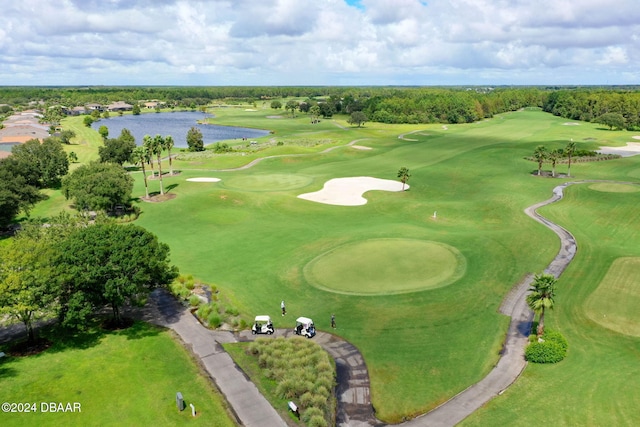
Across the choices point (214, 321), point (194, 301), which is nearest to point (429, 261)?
point (214, 321)

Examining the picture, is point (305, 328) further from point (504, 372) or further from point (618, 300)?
point (618, 300)

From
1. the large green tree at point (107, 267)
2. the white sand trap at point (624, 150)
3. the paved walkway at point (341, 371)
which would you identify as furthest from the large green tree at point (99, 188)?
the white sand trap at point (624, 150)

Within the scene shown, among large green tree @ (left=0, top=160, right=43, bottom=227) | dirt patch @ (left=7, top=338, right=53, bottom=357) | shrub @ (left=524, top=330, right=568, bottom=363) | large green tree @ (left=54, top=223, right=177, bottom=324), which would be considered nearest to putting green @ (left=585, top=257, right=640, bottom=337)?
shrub @ (left=524, top=330, right=568, bottom=363)

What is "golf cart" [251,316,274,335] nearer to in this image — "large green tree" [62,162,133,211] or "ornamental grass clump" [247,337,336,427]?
"ornamental grass clump" [247,337,336,427]

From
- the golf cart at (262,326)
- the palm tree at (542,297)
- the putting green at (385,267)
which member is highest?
the palm tree at (542,297)

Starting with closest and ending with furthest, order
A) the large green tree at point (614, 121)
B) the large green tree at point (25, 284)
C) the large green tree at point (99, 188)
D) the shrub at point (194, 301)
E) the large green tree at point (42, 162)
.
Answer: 1. the large green tree at point (25, 284)
2. the shrub at point (194, 301)
3. the large green tree at point (99, 188)
4. the large green tree at point (42, 162)
5. the large green tree at point (614, 121)

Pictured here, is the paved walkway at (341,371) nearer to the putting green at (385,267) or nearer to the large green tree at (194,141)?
the putting green at (385,267)
